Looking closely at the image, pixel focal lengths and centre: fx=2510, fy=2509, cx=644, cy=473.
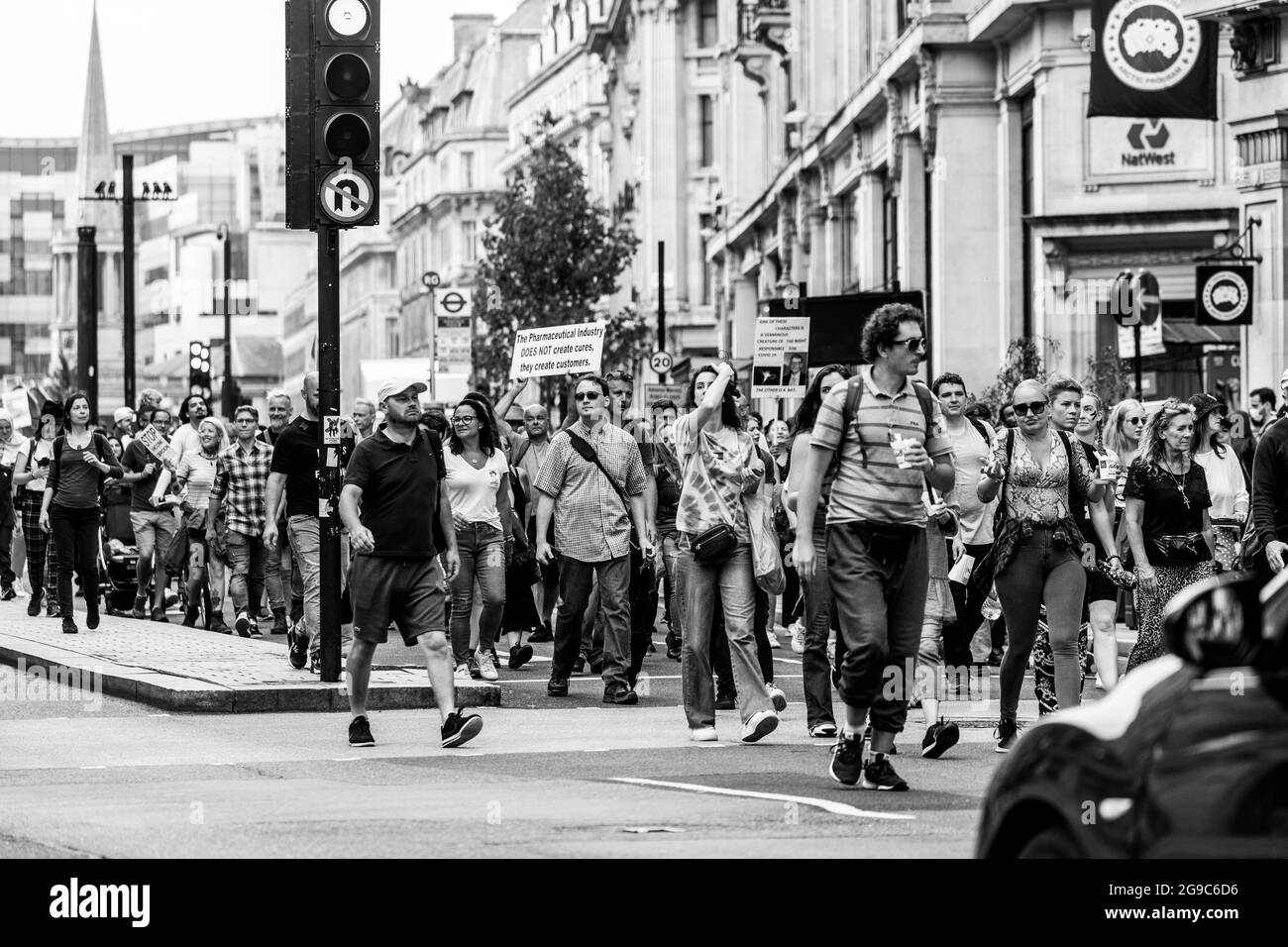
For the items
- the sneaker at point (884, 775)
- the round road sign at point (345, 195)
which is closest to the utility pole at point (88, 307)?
the round road sign at point (345, 195)

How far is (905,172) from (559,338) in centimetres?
1430

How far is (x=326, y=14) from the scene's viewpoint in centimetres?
1435

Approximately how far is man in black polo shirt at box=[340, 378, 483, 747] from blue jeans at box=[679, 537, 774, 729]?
3.89 ft

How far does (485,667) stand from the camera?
53.3 feet

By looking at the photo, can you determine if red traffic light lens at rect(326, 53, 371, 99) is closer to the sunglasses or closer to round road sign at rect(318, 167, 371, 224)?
round road sign at rect(318, 167, 371, 224)

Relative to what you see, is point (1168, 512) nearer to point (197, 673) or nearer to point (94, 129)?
point (197, 673)

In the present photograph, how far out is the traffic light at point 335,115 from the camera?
1435 centimetres

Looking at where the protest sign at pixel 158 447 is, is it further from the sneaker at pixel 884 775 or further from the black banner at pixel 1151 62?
the sneaker at pixel 884 775

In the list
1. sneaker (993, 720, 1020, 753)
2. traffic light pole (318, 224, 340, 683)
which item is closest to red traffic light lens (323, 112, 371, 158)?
traffic light pole (318, 224, 340, 683)

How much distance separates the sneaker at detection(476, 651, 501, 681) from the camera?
1620 centimetres

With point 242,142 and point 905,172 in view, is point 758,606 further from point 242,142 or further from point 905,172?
point 242,142

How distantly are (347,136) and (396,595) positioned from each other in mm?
3239

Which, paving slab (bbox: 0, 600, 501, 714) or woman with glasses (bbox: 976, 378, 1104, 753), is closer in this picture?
woman with glasses (bbox: 976, 378, 1104, 753)
